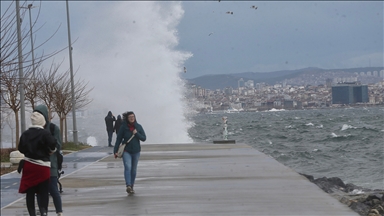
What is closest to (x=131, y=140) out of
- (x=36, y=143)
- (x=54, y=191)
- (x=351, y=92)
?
(x=54, y=191)

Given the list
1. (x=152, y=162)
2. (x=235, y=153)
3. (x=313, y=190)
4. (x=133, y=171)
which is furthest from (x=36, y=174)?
(x=235, y=153)

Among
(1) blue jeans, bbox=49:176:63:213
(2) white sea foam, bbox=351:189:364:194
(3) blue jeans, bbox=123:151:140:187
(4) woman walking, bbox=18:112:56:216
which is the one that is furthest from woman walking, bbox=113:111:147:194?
(2) white sea foam, bbox=351:189:364:194

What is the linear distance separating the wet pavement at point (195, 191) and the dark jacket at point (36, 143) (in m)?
2.03

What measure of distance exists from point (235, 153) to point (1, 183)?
10.2m

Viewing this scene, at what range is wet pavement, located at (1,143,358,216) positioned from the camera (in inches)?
508

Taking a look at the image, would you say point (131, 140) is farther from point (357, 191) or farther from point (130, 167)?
point (357, 191)

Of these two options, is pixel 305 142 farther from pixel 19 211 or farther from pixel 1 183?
pixel 19 211

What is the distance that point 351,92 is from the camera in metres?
155

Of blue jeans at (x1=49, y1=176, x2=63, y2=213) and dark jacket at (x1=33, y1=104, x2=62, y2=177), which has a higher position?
dark jacket at (x1=33, y1=104, x2=62, y2=177)

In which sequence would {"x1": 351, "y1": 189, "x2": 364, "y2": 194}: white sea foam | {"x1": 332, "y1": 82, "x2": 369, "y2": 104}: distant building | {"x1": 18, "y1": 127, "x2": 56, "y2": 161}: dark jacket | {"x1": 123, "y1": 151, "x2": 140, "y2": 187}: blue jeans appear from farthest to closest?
{"x1": 332, "y1": 82, "x2": 369, "y2": 104}: distant building < {"x1": 351, "y1": 189, "x2": 364, "y2": 194}: white sea foam < {"x1": 123, "y1": 151, "x2": 140, "y2": 187}: blue jeans < {"x1": 18, "y1": 127, "x2": 56, "y2": 161}: dark jacket

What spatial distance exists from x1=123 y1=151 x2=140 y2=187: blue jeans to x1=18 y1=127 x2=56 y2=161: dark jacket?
14.8ft

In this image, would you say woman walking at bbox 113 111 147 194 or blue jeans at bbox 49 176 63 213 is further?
woman walking at bbox 113 111 147 194

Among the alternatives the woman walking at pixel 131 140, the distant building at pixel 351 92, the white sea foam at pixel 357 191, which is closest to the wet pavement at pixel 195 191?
the woman walking at pixel 131 140

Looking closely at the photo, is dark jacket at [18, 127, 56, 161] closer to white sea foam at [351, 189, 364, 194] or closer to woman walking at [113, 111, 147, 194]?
woman walking at [113, 111, 147, 194]
